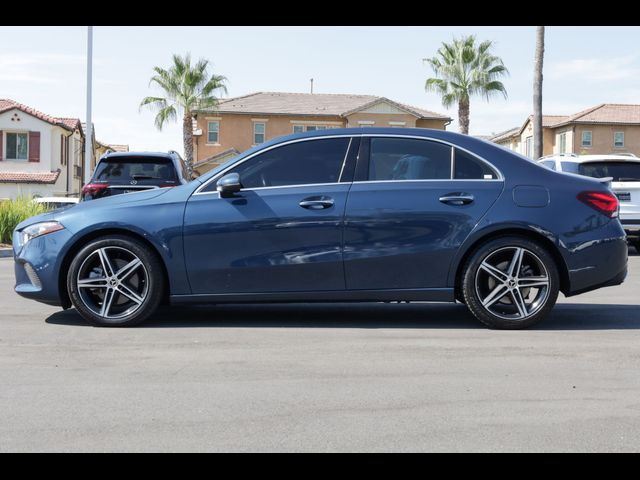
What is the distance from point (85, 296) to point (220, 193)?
1324 mm

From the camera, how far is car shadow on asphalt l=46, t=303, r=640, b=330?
24.8ft

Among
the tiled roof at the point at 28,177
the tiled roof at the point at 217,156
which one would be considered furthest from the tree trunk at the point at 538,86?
the tiled roof at the point at 28,177

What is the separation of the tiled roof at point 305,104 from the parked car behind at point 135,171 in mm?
47838

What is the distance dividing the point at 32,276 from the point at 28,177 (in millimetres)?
48607

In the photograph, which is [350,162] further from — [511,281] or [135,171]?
[135,171]

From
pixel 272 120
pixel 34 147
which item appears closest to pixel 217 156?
pixel 272 120

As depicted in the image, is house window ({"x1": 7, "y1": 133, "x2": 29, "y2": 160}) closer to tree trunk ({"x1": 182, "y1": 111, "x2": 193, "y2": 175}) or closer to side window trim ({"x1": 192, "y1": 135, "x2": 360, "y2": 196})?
tree trunk ({"x1": 182, "y1": 111, "x2": 193, "y2": 175})

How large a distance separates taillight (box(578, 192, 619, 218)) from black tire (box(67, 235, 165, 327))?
3.35m

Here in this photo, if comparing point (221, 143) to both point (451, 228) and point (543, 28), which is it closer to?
point (543, 28)

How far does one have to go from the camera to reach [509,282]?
7195 millimetres

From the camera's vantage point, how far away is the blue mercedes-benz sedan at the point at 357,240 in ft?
23.6

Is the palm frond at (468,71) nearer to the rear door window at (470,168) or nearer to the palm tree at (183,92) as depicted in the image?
the palm tree at (183,92)

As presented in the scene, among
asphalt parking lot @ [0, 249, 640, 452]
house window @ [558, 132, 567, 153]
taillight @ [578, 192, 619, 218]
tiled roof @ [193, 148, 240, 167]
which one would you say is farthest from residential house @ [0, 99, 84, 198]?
taillight @ [578, 192, 619, 218]
